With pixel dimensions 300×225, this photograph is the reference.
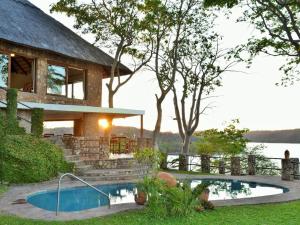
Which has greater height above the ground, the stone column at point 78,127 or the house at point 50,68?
the house at point 50,68

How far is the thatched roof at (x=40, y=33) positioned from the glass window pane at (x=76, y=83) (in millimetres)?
1369

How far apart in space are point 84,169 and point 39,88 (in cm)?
544

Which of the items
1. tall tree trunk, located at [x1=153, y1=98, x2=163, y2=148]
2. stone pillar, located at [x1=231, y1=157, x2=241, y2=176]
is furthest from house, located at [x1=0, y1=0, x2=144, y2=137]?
stone pillar, located at [x1=231, y1=157, x2=241, y2=176]

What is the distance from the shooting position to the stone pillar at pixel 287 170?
1775cm

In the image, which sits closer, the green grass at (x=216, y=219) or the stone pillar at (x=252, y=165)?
the green grass at (x=216, y=219)

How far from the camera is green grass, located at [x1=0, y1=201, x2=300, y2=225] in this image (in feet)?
27.8

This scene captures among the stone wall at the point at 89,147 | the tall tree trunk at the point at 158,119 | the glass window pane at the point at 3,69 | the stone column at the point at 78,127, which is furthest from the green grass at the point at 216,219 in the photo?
the tall tree trunk at the point at 158,119

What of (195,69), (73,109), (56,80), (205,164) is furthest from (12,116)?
(195,69)

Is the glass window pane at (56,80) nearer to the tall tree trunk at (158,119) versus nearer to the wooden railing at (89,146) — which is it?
the wooden railing at (89,146)

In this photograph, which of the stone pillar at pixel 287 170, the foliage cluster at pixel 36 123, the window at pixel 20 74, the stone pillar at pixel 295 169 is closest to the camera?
the foliage cluster at pixel 36 123

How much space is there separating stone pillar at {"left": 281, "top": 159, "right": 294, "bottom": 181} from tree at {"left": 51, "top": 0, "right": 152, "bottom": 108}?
10.7 meters

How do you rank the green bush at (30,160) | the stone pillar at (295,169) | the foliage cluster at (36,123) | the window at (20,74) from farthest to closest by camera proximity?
the window at (20,74), the stone pillar at (295,169), the foliage cluster at (36,123), the green bush at (30,160)

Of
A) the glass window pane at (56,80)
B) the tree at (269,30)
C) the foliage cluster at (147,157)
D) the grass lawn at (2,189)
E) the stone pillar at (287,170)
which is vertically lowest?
the grass lawn at (2,189)

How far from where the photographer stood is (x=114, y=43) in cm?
2506
